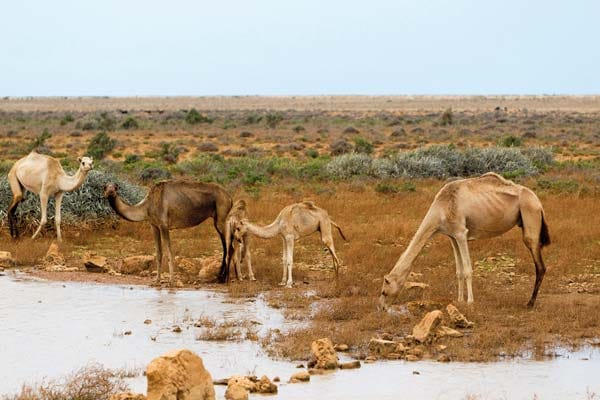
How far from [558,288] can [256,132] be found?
44.6 metres

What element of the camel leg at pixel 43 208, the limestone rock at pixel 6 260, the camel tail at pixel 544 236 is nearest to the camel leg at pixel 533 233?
the camel tail at pixel 544 236

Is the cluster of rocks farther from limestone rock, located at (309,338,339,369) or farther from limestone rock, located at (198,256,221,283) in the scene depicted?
limestone rock, located at (198,256,221,283)

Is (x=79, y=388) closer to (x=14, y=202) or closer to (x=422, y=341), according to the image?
(x=422, y=341)

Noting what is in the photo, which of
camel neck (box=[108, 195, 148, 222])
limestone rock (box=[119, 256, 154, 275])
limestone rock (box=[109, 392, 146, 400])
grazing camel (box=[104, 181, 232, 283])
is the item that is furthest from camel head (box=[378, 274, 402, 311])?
limestone rock (box=[119, 256, 154, 275])

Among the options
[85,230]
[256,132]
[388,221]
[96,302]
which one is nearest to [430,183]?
[388,221]

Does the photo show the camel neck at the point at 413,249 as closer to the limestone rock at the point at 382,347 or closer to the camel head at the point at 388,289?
the camel head at the point at 388,289

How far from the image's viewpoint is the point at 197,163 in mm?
32750

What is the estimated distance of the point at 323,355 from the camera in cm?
1039

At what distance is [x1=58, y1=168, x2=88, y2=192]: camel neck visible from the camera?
19.3 m

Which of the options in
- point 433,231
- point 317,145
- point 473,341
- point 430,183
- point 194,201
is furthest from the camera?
point 317,145

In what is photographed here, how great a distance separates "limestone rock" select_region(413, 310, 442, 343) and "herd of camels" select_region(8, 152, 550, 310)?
1657 millimetres

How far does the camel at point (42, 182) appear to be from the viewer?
64.0 ft

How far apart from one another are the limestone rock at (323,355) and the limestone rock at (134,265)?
7.12 m

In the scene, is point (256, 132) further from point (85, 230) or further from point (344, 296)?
point (344, 296)
